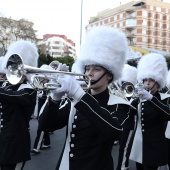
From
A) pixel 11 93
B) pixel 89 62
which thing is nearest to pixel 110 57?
pixel 89 62

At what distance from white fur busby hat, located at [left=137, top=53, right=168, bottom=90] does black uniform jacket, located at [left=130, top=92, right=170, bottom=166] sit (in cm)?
28

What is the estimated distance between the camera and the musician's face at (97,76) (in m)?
2.41

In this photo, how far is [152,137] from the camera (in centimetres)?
406

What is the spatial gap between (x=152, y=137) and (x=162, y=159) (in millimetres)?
295

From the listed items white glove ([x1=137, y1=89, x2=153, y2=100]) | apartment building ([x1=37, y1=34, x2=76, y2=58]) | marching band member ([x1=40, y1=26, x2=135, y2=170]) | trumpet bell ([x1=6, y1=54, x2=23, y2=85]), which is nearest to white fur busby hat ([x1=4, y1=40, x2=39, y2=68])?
trumpet bell ([x1=6, y1=54, x2=23, y2=85])

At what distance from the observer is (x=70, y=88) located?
2.09 meters

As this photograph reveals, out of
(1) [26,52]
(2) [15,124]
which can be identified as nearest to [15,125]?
(2) [15,124]

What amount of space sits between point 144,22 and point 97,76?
76771mm

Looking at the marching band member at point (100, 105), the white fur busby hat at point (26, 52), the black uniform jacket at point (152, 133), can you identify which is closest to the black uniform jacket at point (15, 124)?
the white fur busby hat at point (26, 52)

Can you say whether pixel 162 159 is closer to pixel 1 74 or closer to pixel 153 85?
pixel 153 85

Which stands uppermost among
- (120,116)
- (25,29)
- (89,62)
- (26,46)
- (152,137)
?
(25,29)

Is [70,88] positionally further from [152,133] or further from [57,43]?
[57,43]

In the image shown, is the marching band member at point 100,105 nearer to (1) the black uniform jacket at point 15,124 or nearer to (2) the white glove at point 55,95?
(2) the white glove at point 55,95

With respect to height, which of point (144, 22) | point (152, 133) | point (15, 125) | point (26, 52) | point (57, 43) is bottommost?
point (152, 133)
